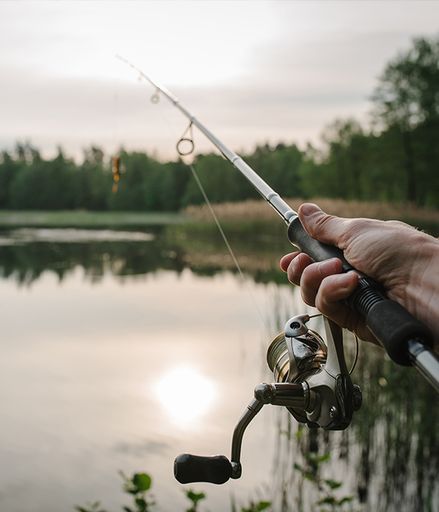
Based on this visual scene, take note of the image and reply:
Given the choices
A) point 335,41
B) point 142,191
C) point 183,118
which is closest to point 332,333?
point 183,118

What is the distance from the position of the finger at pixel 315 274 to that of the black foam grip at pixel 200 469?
0.32 metres

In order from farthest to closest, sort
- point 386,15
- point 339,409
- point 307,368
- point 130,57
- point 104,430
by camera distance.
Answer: point 386,15 < point 104,430 < point 130,57 < point 307,368 < point 339,409

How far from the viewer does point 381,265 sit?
1.11 m

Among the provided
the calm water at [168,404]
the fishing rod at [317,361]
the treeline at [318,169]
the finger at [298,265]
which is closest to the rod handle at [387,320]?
the fishing rod at [317,361]

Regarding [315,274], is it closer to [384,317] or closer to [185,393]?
[384,317]

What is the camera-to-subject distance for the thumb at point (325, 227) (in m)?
1.22

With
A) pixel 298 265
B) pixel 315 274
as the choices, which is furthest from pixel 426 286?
pixel 298 265

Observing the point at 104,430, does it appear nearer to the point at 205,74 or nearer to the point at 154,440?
the point at 154,440

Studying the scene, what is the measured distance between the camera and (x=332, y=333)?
1163 millimetres

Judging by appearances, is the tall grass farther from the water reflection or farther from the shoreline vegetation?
the water reflection

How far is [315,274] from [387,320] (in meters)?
0.32

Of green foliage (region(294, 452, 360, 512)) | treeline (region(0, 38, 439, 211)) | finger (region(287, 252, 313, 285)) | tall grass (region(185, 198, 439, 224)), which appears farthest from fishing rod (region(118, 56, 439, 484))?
treeline (region(0, 38, 439, 211))

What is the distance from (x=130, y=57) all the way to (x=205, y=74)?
1170mm

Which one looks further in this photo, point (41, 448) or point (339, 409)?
point (41, 448)
